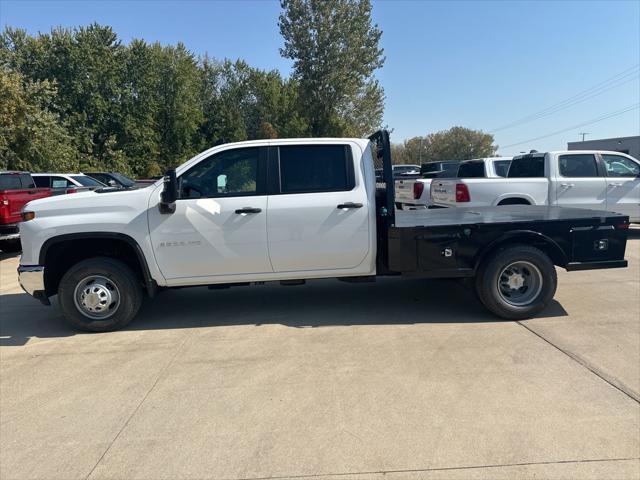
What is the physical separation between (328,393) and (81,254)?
340cm

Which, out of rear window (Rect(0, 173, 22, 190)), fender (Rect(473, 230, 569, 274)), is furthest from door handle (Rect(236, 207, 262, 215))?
rear window (Rect(0, 173, 22, 190))

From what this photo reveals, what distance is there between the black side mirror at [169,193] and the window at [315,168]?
1138 mm

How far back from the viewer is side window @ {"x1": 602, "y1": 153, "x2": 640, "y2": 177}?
10383 mm

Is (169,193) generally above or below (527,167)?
below

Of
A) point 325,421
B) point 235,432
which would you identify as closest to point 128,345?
point 235,432

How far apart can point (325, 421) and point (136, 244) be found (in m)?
2.94

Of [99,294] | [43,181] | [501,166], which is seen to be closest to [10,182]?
[43,181]

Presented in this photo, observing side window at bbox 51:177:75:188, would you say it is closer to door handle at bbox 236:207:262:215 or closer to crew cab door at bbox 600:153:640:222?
door handle at bbox 236:207:262:215

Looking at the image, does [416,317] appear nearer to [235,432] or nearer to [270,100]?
[235,432]

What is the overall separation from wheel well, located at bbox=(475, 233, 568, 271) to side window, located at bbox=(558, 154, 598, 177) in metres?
5.39

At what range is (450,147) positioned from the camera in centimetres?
9081

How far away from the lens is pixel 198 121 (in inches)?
1674

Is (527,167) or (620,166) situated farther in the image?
(527,167)

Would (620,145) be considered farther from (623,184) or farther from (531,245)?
(531,245)
